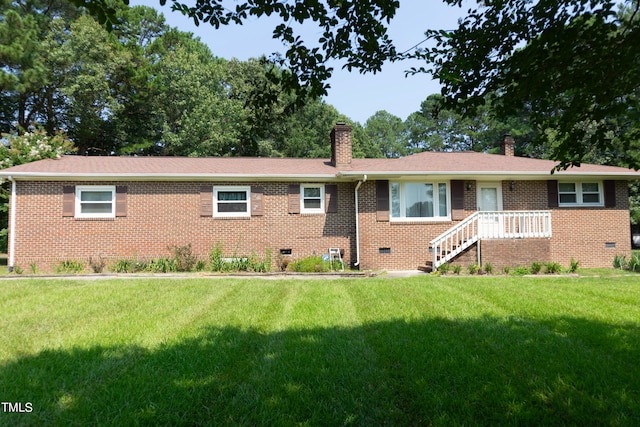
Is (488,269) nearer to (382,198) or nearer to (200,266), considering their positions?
Result: (382,198)

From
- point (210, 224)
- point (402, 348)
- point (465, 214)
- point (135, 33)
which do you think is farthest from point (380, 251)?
point (135, 33)

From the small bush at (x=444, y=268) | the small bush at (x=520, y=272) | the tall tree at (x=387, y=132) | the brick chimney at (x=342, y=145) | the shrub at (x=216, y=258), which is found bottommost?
the small bush at (x=520, y=272)

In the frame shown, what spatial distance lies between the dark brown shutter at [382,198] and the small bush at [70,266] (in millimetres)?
9476

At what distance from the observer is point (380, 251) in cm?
1287

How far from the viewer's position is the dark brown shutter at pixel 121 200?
12.5m

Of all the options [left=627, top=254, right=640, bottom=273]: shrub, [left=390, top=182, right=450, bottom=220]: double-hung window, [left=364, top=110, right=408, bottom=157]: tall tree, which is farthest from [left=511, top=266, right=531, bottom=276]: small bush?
[left=364, top=110, right=408, bottom=157]: tall tree

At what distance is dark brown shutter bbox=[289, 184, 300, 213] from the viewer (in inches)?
515

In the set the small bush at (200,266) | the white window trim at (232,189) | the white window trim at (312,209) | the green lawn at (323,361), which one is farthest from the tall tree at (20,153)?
the green lawn at (323,361)

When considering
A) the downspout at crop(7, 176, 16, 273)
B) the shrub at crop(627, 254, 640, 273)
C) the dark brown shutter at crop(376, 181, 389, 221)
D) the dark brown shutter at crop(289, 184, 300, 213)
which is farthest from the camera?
the dark brown shutter at crop(289, 184, 300, 213)

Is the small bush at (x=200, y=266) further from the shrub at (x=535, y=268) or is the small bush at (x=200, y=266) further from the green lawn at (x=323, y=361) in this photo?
the shrub at (x=535, y=268)

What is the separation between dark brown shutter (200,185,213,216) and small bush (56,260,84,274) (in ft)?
13.0

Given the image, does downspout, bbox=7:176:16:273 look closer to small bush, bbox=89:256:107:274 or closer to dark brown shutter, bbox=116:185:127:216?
small bush, bbox=89:256:107:274

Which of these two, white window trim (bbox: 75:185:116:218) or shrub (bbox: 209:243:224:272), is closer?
shrub (bbox: 209:243:224:272)

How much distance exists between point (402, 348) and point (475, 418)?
4.34 feet
